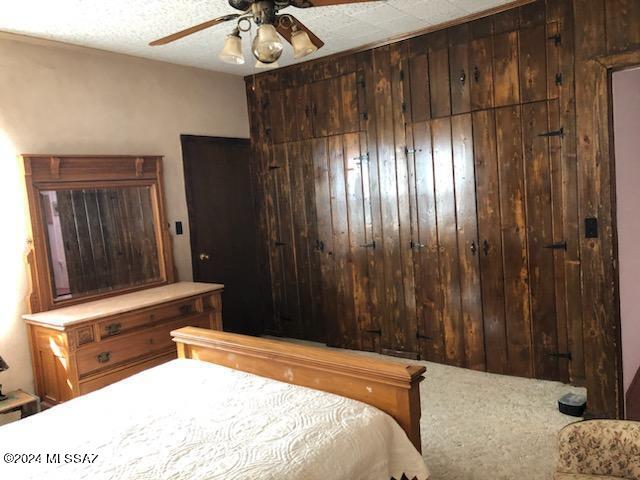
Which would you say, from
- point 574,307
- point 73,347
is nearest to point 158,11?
point 73,347

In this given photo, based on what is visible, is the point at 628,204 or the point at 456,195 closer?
the point at 628,204

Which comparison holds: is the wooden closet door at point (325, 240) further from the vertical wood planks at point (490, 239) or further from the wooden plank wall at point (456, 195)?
the vertical wood planks at point (490, 239)

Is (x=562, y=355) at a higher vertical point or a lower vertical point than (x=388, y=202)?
lower

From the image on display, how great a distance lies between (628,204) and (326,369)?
2.30 m

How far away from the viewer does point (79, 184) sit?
3.58 metres

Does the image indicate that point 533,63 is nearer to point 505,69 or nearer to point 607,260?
point 505,69

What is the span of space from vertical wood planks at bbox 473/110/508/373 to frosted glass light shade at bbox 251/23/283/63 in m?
2.09

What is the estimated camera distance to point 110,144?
3.84 meters

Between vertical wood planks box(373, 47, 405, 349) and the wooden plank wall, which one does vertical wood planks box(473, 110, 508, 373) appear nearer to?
the wooden plank wall

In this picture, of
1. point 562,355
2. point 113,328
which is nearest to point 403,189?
point 562,355

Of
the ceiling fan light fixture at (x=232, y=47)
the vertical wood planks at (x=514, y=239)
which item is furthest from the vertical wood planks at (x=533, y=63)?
the ceiling fan light fixture at (x=232, y=47)

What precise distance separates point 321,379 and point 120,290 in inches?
86.0

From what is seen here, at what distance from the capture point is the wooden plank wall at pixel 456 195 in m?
2.88

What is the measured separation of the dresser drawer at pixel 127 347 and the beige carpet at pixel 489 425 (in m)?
1.77
